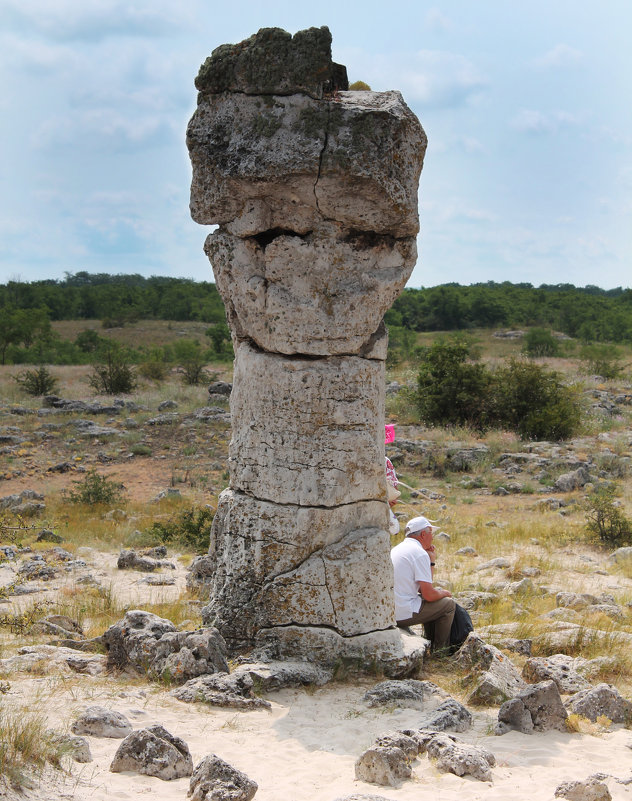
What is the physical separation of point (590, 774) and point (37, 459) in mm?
13703

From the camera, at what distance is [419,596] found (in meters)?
6.00

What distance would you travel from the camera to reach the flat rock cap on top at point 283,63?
16.6 feet

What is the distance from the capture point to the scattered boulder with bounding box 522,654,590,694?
524cm

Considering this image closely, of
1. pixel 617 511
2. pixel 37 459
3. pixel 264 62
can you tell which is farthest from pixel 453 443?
pixel 264 62

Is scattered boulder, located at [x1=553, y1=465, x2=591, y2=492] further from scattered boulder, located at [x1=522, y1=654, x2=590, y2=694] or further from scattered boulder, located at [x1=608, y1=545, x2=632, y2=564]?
scattered boulder, located at [x1=522, y1=654, x2=590, y2=694]

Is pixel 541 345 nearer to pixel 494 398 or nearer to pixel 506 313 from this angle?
pixel 506 313

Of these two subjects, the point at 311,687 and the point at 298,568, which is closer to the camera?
the point at 311,687

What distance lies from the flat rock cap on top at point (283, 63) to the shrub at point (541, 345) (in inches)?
1179

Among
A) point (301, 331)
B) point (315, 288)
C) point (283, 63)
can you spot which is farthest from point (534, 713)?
point (283, 63)

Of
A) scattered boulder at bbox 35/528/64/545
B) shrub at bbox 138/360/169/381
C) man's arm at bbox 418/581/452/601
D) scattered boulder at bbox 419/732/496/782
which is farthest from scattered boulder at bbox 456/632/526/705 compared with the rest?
shrub at bbox 138/360/169/381

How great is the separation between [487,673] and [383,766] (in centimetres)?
148

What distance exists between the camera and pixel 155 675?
5.09 metres

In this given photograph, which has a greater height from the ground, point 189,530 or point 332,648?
point 332,648

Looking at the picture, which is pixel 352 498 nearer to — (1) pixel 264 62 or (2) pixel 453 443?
(1) pixel 264 62
